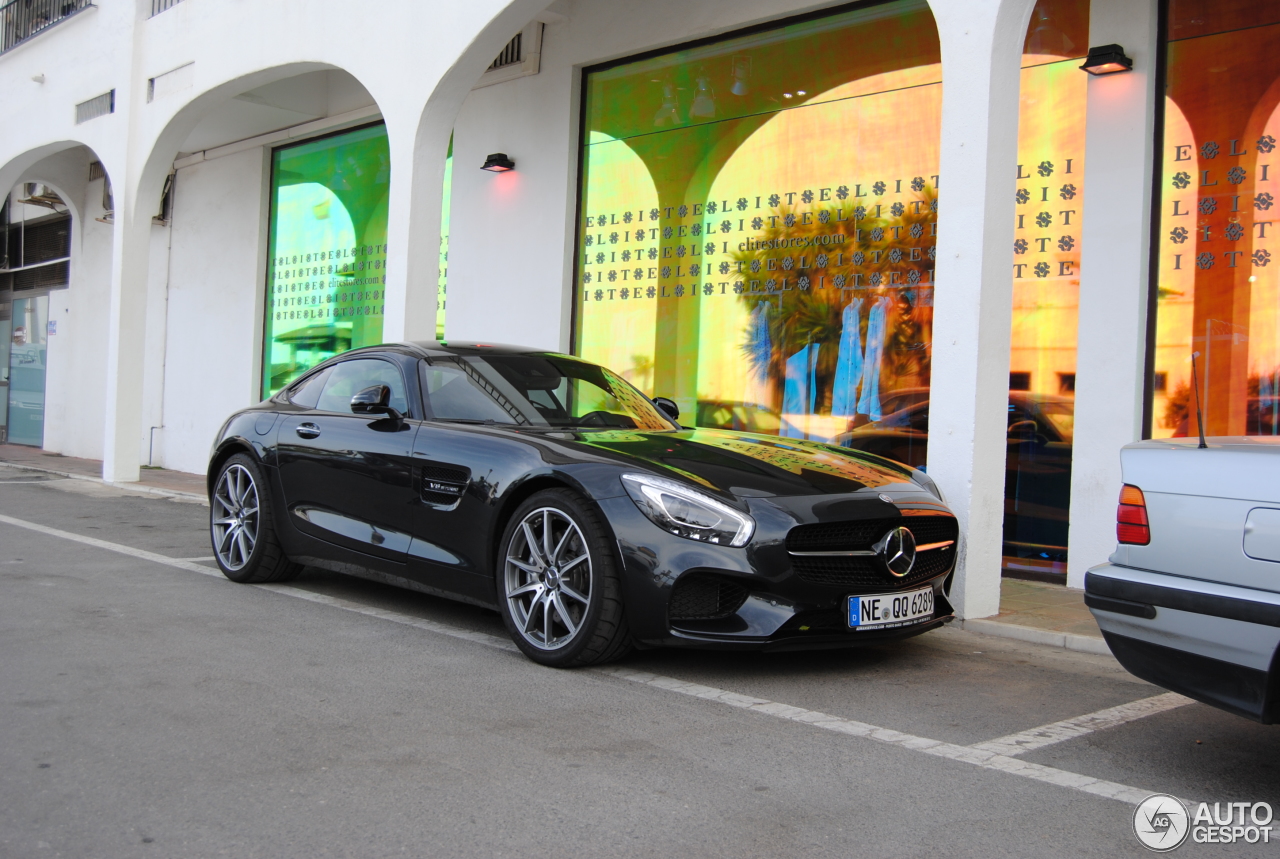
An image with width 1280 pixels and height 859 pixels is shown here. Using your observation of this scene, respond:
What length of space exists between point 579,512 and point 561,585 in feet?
1.07

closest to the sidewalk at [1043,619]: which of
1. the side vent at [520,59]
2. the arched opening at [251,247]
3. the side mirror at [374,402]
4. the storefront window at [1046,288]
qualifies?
the storefront window at [1046,288]

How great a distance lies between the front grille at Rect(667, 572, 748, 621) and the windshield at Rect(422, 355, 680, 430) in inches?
54.5

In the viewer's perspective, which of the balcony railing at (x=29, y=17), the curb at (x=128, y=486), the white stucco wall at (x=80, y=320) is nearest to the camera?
the curb at (x=128, y=486)

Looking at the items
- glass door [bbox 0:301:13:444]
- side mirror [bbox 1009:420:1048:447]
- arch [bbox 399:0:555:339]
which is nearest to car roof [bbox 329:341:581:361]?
arch [bbox 399:0:555:339]

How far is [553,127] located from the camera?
10.9 meters

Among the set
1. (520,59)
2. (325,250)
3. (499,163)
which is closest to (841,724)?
(499,163)

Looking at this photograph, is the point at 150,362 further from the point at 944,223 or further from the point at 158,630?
the point at 944,223

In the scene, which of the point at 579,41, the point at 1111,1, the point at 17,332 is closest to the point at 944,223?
the point at 1111,1

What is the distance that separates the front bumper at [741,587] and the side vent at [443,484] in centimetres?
99

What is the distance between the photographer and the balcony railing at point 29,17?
50.8 ft

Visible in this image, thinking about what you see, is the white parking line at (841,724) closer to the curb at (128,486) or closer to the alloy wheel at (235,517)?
the alloy wheel at (235,517)

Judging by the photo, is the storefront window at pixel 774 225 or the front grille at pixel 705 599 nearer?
the front grille at pixel 705 599

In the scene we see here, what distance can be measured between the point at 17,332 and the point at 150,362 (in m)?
5.56

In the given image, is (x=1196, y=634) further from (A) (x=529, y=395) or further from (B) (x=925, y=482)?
(A) (x=529, y=395)
